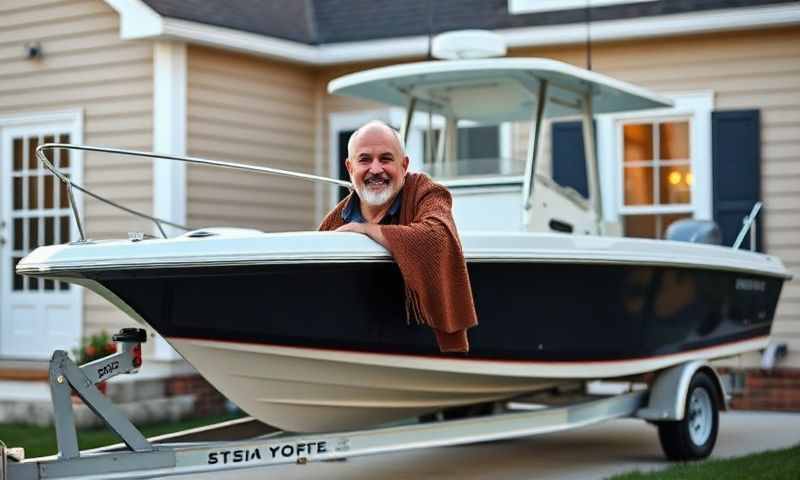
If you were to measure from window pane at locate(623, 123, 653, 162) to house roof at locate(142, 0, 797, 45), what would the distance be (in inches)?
36.5

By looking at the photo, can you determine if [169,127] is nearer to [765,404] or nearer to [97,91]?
[97,91]

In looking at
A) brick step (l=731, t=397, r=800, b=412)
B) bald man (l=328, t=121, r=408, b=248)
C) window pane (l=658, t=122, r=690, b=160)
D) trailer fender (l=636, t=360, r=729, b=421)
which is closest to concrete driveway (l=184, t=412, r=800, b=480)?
trailer fender (l=636, t=360, r=729, b=421)

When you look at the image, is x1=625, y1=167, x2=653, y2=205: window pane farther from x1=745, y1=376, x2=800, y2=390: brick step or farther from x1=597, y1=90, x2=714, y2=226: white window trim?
x1=745, y1=376, x2=800, y2=390: brick step

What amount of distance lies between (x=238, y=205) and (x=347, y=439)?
5.30 meters

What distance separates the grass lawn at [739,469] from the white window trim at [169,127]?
484 cm

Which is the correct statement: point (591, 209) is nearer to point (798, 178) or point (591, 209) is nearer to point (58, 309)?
point (798, 178)

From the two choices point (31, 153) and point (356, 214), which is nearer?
point (356, 214)

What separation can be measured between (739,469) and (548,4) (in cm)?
518

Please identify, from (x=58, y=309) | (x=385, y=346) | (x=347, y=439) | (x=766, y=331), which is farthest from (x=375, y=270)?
(x=58, y=309)

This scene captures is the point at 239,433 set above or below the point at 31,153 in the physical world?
below

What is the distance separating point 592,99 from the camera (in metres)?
7.93

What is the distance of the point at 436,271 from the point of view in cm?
517

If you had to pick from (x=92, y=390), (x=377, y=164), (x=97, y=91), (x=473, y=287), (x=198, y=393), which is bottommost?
(x=198, y=393)

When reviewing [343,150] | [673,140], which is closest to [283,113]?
[343,150]
